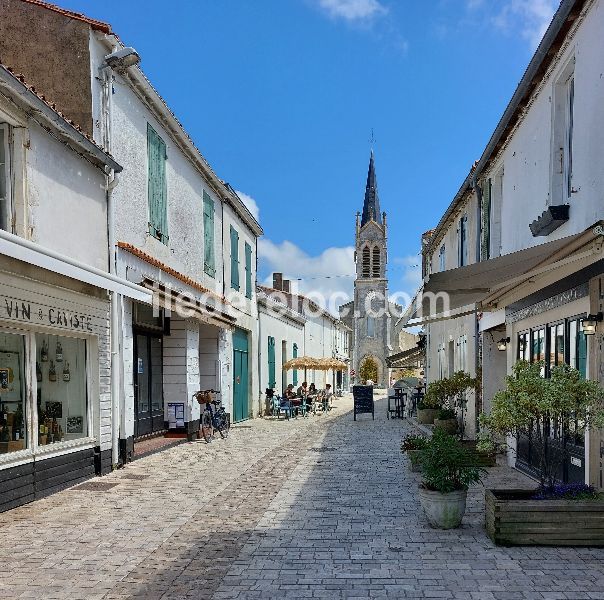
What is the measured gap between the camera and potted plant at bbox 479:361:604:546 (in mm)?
5297

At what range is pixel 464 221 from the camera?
14008mm

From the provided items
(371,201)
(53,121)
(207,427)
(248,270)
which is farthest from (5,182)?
(371,201)

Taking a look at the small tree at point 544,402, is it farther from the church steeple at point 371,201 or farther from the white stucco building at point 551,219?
the church steeple at point 371,201

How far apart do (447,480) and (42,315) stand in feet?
18.0

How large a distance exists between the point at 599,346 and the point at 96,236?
722cm

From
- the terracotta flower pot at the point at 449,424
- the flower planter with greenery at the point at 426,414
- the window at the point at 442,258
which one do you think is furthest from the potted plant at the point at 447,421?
the window at the point at 442,258

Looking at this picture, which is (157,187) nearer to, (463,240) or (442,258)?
(463,240)

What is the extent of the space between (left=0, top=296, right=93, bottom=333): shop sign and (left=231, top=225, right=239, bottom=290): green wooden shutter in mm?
8817

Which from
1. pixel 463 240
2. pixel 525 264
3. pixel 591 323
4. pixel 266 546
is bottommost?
pixel 266 546

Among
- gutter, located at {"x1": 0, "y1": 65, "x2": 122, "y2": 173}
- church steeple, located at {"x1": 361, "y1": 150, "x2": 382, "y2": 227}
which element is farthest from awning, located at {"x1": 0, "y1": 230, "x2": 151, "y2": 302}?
church steeple, located at {"x1": 361, "y1": 150, "x2": 382, "y2": 227}

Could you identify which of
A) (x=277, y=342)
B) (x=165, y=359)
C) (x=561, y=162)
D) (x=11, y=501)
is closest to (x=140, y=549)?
(x=11, y=501)

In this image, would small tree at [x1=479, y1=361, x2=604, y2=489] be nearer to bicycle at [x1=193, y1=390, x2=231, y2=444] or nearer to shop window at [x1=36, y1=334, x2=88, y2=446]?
shop window at [x1=36, y1=334, x2=88, y2=446]

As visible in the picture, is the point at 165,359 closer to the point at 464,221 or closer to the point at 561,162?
the point at 464,221

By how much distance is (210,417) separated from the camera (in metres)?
13.8
